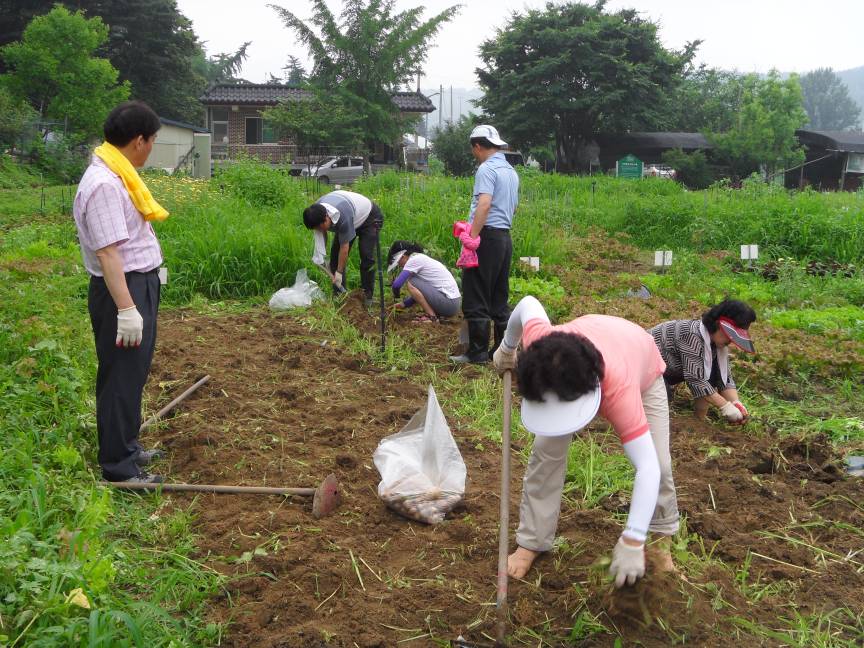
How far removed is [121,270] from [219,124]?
29579 millimetres

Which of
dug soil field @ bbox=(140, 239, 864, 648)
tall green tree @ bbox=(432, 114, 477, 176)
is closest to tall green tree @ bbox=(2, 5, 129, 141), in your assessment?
tall green tree @ bbox=(432, 114, 477, 176)

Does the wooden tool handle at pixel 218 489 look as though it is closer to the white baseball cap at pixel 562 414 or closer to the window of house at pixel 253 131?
the white baseball cap at pixel 562 414

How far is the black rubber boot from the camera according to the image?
5684 mm

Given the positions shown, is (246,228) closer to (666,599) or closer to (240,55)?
(666,599)

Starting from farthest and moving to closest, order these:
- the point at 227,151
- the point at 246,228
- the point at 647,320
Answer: the point at 227,151 → the point at 246,228 → the point at 647,320

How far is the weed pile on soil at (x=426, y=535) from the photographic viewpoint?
264cm

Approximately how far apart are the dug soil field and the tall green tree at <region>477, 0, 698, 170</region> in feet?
84.2

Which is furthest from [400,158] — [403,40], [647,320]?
[647,320]

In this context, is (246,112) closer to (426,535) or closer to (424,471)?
(424,471)

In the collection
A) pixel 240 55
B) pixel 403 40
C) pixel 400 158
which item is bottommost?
pixel 400 158

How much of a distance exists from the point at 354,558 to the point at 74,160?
17634mm

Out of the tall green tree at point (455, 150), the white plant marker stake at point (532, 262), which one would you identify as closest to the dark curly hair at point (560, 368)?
the white plant marker stake at point (532, 262)

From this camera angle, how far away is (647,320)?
6.13 metres

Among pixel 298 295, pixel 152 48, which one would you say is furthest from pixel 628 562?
pixel 152 48
